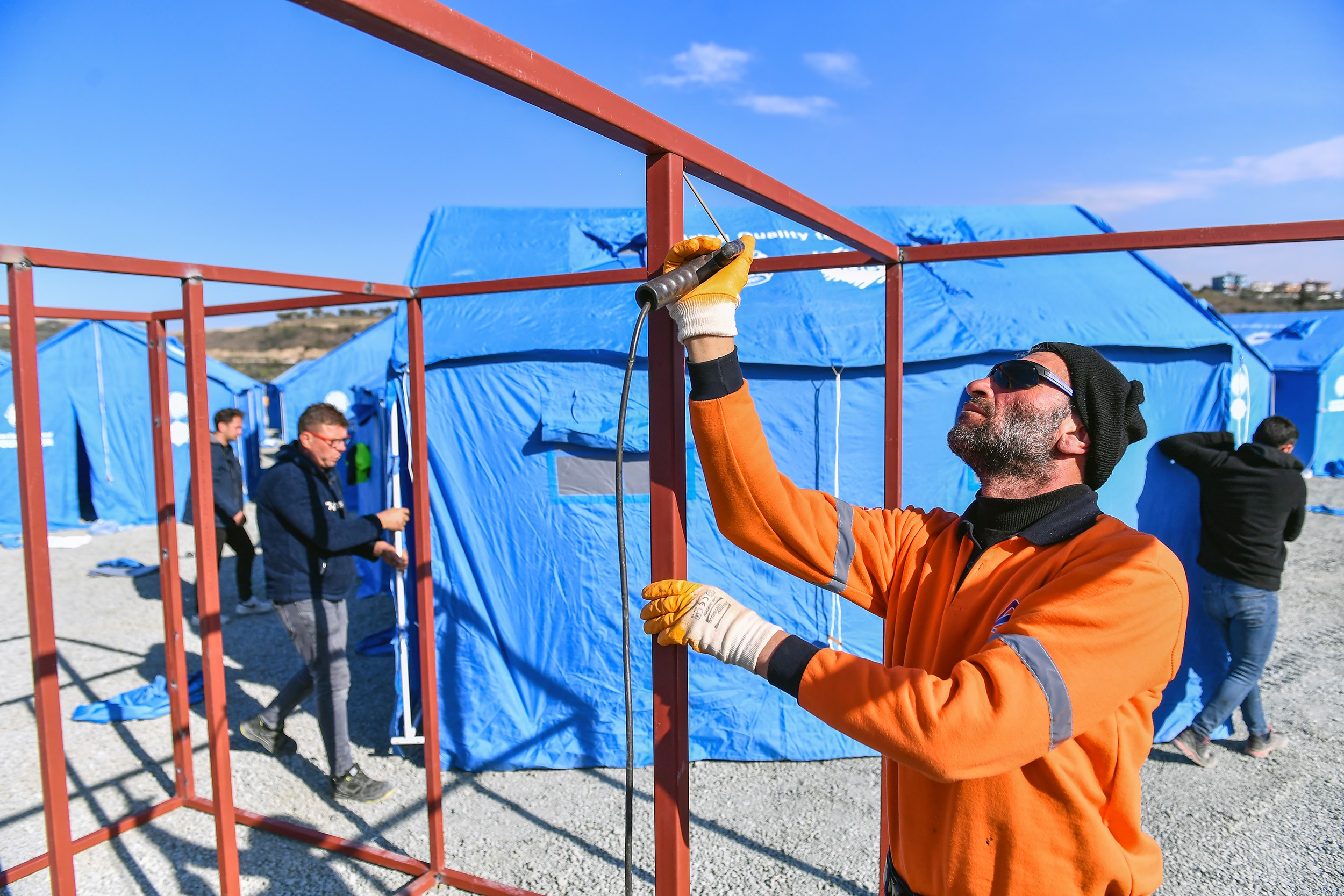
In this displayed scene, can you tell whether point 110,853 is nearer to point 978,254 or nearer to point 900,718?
point 900,718

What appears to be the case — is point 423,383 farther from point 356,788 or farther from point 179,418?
point 179,418

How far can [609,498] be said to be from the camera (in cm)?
429

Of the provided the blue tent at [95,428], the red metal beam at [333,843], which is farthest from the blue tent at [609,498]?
the blue tent at [95,428]

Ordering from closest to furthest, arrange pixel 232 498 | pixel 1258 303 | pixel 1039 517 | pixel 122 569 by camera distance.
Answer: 1. pixel 1039 517
2. pixel 232 498
3. pixel 122 569
4. pixel 1258 303

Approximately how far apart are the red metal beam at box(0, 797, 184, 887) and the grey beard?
3675 mm

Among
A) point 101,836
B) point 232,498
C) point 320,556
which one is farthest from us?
point 232,498

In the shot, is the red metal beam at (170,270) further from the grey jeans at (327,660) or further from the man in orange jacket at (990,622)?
the man in orange jacket at (990,622)

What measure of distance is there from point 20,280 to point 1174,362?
5438 mm

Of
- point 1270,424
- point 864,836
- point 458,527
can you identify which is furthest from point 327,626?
point 1270,424

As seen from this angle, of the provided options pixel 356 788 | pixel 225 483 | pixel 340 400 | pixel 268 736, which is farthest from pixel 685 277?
pixel 340 400

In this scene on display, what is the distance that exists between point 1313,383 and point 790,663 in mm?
15163

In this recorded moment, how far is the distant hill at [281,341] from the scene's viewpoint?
53.3m

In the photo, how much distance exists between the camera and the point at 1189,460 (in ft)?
14.2

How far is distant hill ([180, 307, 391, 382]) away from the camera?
5331 centimetres
